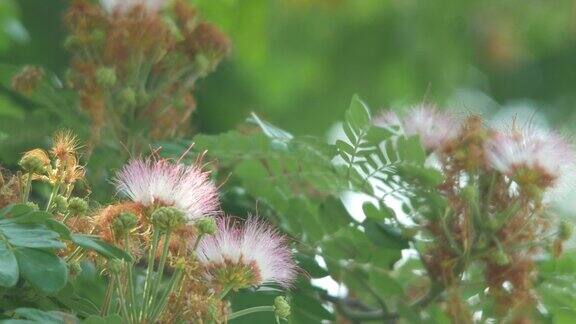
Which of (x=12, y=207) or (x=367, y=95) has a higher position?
(x=367, y=95)

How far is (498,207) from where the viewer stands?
246 centimetres

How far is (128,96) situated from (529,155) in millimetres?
800

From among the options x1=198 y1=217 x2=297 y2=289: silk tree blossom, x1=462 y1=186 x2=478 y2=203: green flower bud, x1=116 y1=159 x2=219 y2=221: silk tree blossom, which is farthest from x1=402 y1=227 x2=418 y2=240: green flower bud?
x1=116 y1=159 x2=219 y2=221: silk tree blossom

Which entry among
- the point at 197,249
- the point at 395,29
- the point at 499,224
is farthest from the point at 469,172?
the point at 395,29

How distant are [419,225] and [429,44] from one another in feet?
5.14

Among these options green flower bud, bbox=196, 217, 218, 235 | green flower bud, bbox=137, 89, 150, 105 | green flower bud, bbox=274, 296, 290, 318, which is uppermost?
green flower bud, bbox=137, 89, 150, 105

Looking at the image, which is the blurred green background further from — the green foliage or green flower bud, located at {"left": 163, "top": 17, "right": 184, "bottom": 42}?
the green foliage

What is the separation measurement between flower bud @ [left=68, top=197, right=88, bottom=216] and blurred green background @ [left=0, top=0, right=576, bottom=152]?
1.44 m

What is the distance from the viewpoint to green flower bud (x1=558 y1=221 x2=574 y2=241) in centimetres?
250

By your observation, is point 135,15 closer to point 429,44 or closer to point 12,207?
point 12,207

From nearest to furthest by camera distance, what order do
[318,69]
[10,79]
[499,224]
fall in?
[499,224], [10,79], [318,69]

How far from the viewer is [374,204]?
2.58 meters

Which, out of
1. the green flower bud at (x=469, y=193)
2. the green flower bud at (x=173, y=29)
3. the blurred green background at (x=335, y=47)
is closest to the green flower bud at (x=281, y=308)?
the green flower bud at (x=469, y=193)

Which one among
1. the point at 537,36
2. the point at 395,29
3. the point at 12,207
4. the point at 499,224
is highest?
the point at 537,36
